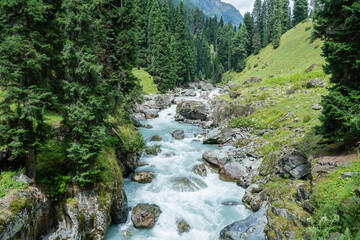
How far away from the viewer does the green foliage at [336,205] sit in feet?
20.8

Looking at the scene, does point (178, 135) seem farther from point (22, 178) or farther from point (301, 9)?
point (301, 9)

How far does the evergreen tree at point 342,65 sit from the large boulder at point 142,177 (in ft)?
42.7

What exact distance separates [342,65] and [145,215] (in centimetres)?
1374

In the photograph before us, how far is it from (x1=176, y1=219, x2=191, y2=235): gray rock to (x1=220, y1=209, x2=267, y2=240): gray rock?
225 cm

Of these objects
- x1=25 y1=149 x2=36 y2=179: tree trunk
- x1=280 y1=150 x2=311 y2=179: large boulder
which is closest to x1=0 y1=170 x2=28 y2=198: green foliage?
x1=25 y1=149 x2=36 y2=179: tree trunk

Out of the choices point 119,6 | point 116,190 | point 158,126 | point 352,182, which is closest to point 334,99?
point 352,182

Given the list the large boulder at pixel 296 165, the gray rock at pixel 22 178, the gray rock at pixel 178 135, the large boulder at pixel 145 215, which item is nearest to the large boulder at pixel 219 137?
the gray rock at pixel 178 135

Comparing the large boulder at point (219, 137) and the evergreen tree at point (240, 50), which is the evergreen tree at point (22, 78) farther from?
the evergreen tree at point (240, 50)

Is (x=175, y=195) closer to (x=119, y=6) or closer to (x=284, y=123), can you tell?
(x=284, y=123)

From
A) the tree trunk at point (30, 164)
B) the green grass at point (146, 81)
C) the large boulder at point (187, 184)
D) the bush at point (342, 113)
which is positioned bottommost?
the large boulder at point (187, 184)

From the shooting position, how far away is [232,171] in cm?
1755

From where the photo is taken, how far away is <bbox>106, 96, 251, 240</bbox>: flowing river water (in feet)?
39.2

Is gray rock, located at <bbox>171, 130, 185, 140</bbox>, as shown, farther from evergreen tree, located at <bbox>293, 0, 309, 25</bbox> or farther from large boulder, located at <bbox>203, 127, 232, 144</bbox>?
evergreen tree, located at <bbox>293, 0, 309, 25</bbox>

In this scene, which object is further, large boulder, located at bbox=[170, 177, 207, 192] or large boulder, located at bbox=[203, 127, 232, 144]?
large boulder, located at bbox=[203, 127, 232, 144]
